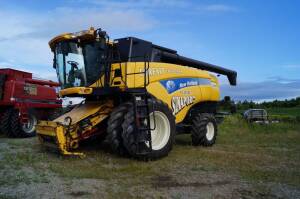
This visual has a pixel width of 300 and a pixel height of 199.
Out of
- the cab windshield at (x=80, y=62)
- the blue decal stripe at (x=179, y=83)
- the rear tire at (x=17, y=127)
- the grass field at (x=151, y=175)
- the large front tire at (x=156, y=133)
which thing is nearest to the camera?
the grass field at (x=151, y=175)

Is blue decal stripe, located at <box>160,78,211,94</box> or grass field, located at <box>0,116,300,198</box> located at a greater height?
blue decal stripe, located at <box>160,78,211,94</box>

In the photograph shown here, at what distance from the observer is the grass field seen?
19.0 feet

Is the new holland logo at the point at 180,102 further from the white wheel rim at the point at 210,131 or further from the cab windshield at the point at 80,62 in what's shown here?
the cab windshield at the point at 80,62

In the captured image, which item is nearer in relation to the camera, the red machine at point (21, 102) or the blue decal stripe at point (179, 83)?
the blue decal stripe at point (179, 83)

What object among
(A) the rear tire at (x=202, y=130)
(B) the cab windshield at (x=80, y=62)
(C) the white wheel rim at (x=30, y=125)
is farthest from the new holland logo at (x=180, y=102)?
(C) the white wheel rim at (x=30, y=125)

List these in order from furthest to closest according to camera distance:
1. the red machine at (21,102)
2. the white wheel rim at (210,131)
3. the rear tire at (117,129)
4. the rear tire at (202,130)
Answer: the red machine at (21,102) < the white wheel rim at (210,131) < the rear tire at (202,130) < the rear tire at (117,129)

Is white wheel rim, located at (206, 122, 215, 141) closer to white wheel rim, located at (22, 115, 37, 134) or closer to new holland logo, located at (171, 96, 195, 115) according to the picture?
new holland logo, located at (171, 96, 195, 115)

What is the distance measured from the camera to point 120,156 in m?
8.86

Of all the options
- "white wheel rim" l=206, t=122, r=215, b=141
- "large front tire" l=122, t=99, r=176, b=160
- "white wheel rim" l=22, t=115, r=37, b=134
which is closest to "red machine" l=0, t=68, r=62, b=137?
"white wheel rim" l=22, t=115, r=37, b=134

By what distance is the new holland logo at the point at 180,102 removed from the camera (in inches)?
424

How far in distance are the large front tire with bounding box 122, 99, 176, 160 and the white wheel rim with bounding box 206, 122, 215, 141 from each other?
3028 millimetres

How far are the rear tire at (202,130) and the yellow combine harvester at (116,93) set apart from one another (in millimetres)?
1088

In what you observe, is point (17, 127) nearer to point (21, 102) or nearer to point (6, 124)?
point (6, 124)

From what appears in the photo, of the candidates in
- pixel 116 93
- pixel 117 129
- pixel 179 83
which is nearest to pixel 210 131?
pixel 179 83
